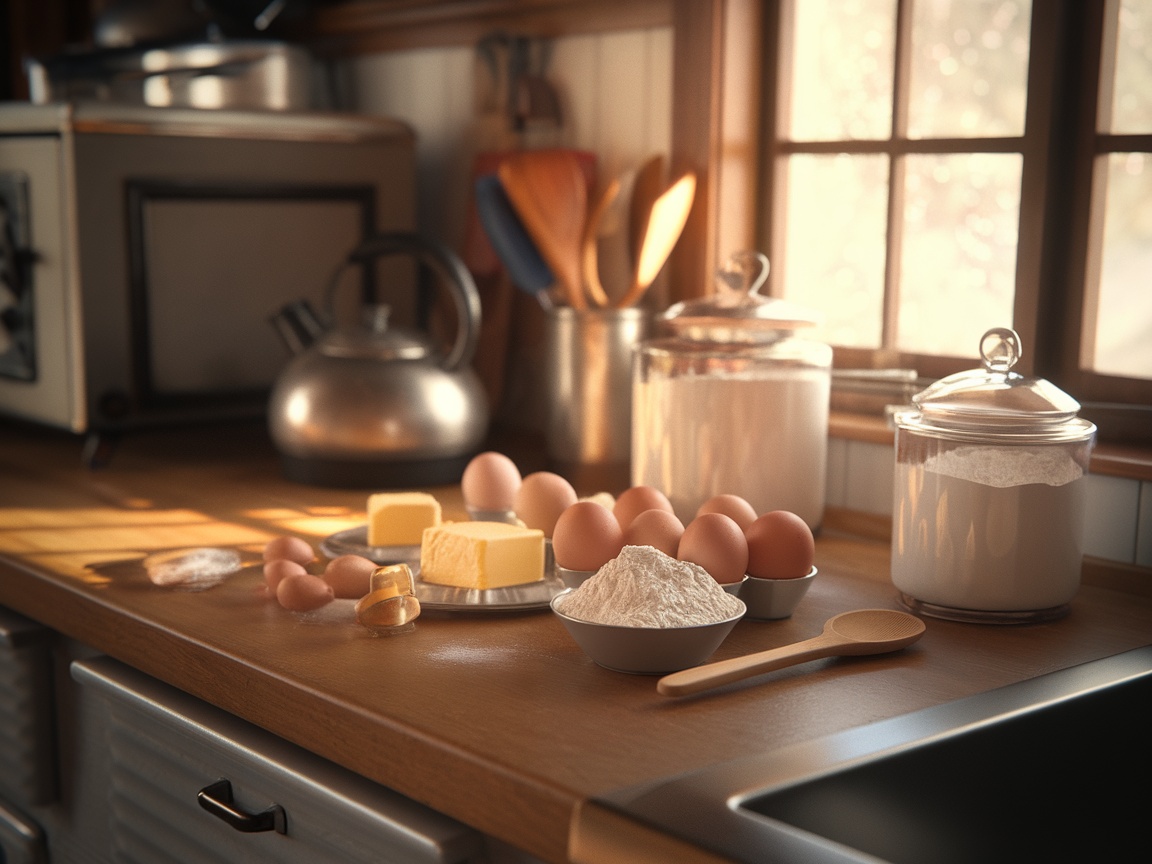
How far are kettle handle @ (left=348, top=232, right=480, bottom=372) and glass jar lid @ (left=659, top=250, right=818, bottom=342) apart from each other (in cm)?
31

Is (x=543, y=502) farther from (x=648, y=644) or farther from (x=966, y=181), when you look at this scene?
(x=966, y=181)

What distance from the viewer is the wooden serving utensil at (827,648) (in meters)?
0.90

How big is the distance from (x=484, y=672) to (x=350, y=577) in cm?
21

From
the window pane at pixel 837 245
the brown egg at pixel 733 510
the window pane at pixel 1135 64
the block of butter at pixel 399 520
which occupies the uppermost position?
the window pane at pixel 1135 64

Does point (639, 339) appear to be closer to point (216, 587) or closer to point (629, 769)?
point (216, 587)

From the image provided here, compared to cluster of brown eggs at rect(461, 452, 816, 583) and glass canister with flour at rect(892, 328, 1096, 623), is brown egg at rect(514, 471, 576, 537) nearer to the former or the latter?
cluster of brown eggs at rect(461, 452, 816, 583)

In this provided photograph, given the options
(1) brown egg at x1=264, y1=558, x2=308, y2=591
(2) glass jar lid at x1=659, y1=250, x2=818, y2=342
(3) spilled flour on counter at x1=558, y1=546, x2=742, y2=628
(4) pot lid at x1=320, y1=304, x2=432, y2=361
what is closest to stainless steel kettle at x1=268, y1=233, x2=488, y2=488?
(4) pot lid at x1=320, y1=304, x2=432, y2=361

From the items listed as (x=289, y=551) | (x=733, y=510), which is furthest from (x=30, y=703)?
(x=733, y=510)

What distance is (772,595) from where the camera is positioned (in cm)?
107

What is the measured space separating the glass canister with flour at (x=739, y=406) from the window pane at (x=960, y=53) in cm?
34

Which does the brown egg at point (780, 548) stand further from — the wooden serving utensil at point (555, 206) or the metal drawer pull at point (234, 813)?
Answer: the wooden serving utensil at point (555, 206)

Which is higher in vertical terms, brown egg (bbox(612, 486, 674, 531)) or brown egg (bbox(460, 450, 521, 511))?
brown egg (bbox(612, 486, 674, 531))

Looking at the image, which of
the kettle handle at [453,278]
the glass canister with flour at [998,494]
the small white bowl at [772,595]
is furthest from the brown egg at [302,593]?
the kettle handle at [453,278]

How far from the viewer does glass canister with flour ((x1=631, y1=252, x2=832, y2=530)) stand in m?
1.34
